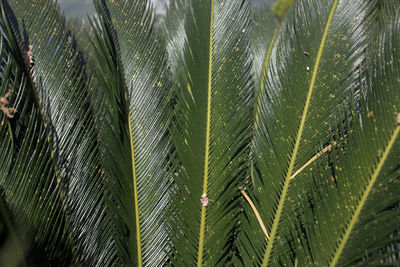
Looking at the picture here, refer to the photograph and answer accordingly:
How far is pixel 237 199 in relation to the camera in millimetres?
1879

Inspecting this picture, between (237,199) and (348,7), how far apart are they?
105cm

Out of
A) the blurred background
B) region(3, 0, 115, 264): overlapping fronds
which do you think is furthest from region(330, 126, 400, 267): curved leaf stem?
the blurred background

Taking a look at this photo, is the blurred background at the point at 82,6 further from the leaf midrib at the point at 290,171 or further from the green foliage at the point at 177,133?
the leaf midrib at the point at 290,171

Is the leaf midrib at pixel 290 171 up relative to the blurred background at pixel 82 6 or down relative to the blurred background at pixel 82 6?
down

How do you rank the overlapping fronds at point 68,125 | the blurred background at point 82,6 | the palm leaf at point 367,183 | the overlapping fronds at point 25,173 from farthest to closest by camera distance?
the blurred background at point 82,6, the overlapping fronds at point 68,125, the overlapping fronds at point 25,173, the palm leaf at point 367,183

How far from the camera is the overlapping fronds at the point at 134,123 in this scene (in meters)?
1.90

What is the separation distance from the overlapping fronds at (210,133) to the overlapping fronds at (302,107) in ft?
0.43

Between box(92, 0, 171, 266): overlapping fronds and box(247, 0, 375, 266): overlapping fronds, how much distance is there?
1.65 feet

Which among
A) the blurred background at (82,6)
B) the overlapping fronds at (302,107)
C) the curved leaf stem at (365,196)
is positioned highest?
the blurred background at (82,6)

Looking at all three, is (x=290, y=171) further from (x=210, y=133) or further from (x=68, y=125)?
(x=68, y=125)

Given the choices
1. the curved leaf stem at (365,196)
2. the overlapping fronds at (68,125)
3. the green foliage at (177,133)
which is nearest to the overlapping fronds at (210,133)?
the green foliage at (177,133)

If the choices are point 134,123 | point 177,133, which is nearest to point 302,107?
point 177,133

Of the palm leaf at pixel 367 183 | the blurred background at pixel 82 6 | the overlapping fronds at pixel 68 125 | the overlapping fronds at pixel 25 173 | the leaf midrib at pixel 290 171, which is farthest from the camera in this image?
Result: the blurred background at pixel 82 6

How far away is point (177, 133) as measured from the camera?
6.24 ft
